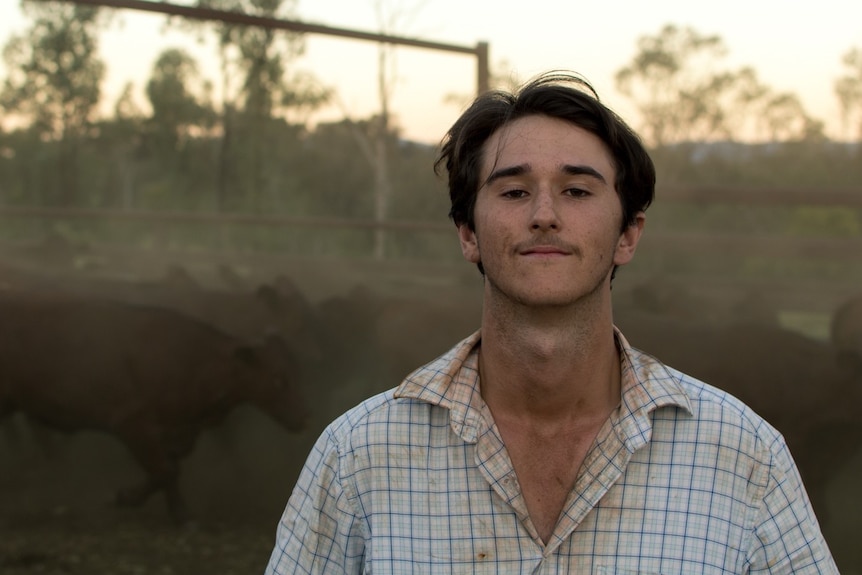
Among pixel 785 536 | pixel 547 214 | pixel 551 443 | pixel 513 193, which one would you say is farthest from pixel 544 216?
pixel 785 536

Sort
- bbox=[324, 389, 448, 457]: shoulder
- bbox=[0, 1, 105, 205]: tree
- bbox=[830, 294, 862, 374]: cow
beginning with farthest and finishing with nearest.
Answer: bbox=[830, 294, 862, 374]: cow → bbox=[0, 1, 105, 205]: tree → bbox=[324, 389, 448, 457]: shoulder

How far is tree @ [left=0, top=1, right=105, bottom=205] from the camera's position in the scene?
4.26 m

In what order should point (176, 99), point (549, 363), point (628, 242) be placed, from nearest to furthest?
point (549, 363) < point (628, 242) < point (176, 99)

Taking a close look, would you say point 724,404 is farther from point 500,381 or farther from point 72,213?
point 72,213

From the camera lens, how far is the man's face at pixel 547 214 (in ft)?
5.44

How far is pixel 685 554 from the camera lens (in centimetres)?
156

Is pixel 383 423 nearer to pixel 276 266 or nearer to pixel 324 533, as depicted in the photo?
pixel 324 533

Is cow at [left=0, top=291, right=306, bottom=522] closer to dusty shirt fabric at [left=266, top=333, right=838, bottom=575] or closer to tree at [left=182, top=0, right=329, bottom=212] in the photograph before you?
tree at [left=182, top=0, right=329, bottom=212]

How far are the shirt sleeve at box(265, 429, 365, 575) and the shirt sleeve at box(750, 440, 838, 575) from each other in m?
0.64

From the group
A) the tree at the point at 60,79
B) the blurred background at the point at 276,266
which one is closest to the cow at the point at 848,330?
the blurred background at the point at 276,266

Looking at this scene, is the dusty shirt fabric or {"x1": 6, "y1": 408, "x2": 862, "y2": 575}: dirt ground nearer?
the dusty shirt fabric

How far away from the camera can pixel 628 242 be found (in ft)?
6.09

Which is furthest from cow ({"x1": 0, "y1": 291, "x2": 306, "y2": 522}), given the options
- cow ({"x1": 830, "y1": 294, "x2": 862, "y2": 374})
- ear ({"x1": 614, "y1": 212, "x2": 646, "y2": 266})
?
ear ({"x1": 614, "y1": 212, "x2": 646, "y2": 266})

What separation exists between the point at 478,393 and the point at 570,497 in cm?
24
